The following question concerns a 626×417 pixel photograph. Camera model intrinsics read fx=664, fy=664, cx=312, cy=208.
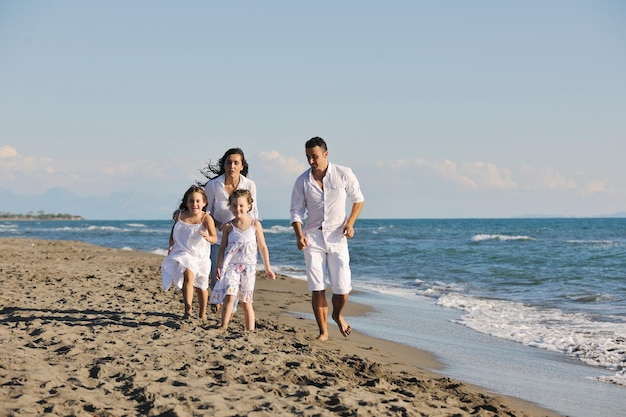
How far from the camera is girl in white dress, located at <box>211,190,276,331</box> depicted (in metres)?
6.41

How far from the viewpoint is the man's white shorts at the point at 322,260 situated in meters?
6.46

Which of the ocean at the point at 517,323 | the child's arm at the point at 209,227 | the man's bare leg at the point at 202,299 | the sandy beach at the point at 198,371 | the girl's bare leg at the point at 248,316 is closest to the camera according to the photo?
the sandy beach at the point at 198,371

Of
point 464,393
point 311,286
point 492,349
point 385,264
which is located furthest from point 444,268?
point 464,393

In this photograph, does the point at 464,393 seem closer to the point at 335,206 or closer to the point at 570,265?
the point at 335,206

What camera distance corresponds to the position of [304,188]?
21.3 feet

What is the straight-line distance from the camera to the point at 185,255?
6.79 m

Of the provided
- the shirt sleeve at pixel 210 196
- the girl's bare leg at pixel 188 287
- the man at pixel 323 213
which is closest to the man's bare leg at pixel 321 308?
the man at pixel 323 213

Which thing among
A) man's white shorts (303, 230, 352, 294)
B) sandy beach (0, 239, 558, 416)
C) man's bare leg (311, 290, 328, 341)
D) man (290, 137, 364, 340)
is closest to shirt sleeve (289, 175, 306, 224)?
man (290, 137, 364, 340)

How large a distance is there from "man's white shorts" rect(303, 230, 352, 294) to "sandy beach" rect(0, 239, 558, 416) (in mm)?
601

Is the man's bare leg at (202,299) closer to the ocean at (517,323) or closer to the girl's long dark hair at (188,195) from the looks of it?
the girl's long dark hair at (188,195)

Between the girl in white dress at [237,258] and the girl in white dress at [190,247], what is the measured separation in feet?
1.16

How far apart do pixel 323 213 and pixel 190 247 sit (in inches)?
57.9

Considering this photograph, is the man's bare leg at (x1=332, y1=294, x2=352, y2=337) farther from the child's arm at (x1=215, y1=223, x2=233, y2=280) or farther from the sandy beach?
the child's arm at (x1=215, y1=223, x2=233, y2=280)

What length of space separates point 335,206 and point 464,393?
7.45ft
